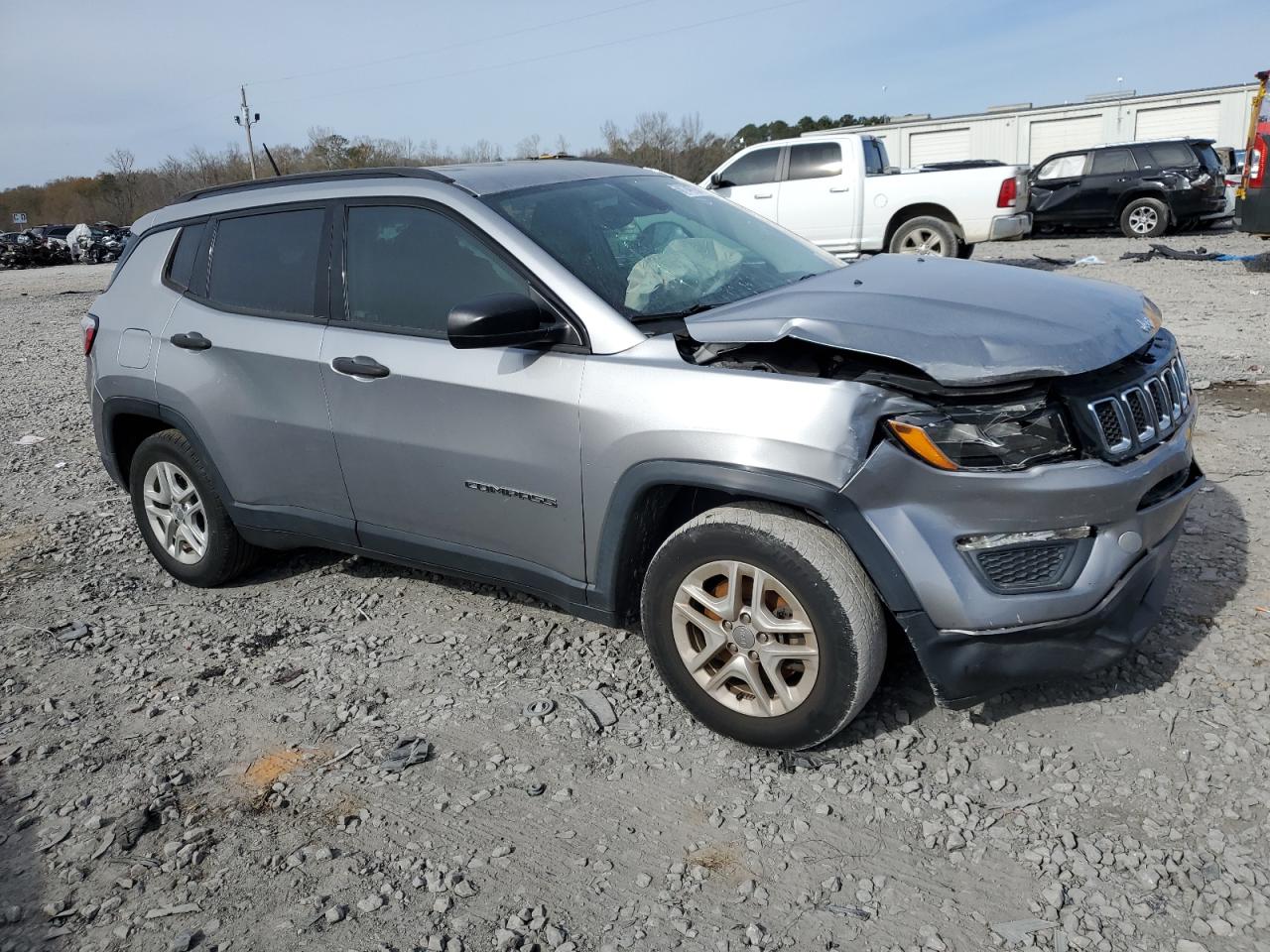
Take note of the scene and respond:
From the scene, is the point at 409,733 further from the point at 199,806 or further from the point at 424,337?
the point at 424,337

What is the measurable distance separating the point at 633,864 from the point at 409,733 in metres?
1.05

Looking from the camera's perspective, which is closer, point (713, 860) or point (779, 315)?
point (713, 860)

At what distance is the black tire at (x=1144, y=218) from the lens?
17234 millimetres

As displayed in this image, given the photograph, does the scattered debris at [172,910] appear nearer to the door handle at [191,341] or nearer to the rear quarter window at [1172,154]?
the door handle at [191,341]

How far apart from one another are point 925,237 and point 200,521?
446 inches

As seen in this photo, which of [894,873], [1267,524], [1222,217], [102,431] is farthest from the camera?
[1222,217]

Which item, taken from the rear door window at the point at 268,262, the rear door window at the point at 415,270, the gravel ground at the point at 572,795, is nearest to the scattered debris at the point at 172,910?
the gravel ground at the point at 572,795

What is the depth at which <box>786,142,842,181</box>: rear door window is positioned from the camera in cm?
1355

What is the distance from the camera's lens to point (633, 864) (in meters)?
2.63

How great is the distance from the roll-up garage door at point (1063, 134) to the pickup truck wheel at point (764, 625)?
46.1m

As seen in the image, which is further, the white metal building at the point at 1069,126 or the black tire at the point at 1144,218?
the white metal building at the point at 1069,126

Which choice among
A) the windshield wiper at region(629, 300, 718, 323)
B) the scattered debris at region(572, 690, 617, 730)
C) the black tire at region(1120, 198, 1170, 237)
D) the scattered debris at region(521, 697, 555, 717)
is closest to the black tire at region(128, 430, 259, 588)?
the scattered debris at region(521, 697, 555, 717)

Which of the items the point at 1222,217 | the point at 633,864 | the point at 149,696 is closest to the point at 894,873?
the point at 633,864

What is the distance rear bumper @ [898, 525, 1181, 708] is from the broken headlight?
17.0 inches
